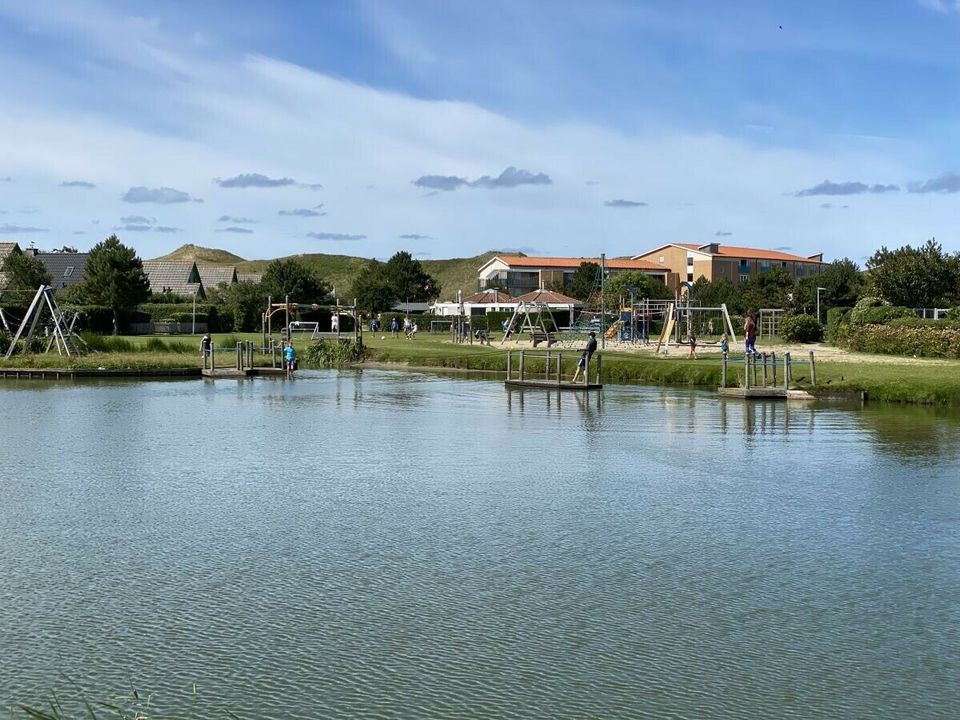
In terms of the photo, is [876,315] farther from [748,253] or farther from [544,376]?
[748,253]

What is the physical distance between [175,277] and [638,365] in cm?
7267

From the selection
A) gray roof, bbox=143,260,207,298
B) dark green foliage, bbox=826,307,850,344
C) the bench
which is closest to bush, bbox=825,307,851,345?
dark green foliage, bbox=826,307,850,344

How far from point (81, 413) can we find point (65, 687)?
2244 centimetres

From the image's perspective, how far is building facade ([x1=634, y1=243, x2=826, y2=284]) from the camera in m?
149

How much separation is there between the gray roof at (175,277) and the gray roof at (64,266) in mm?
6086

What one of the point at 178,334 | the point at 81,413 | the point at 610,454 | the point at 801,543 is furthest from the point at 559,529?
the point at 178,334

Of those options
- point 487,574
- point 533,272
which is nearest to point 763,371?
point 487,574

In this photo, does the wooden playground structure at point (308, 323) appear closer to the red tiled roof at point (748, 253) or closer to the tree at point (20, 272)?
the tree at point (20, 272)

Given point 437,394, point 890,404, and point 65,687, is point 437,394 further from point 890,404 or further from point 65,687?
point 65,687

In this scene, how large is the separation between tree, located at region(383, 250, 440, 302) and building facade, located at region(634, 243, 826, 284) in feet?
118

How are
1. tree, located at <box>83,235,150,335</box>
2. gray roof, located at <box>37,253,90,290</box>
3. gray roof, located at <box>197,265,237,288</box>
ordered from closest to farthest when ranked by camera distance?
tree, located at <box>83,235,150,335</box>, gray roof, located at <box>37,253,90,290</box>, gray roof, located at <box>197,265,237,288</box>

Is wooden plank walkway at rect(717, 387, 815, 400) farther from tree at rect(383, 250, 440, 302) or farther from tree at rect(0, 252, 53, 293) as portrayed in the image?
tree at rect(383, 250, 440, 302)

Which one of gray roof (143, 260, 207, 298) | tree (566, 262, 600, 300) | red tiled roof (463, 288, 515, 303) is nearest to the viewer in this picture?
gray roof (143, 260, 207, 298)

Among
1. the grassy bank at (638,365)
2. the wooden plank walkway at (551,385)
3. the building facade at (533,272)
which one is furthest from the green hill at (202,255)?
the wooden plank walkway at (551,385)
